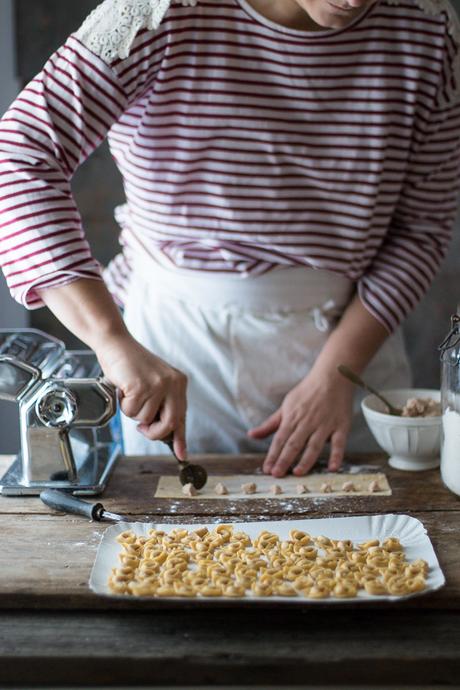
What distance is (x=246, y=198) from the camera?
1492 mm

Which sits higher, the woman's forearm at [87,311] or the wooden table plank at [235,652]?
the woman's forearm at [87,311]

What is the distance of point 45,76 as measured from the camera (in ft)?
4.47

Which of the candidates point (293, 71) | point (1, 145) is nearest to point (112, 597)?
point (1, 145)

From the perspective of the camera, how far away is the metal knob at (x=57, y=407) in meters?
1.26

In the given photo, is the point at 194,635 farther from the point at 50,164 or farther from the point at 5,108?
the point at 5,108

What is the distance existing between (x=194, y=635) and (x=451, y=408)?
1.68ft

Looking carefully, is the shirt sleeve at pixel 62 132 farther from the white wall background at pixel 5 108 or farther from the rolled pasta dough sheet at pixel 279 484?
the white wall background at pixel 5 108

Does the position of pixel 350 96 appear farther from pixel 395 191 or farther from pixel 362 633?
pixel 362 633

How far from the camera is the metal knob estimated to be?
49.8 inches

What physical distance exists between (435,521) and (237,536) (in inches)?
10.6

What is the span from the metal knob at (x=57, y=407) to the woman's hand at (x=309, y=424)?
12.4 inches

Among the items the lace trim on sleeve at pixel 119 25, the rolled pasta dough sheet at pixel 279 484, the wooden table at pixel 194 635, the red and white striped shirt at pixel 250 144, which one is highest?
the lace trim on sleeve at pixel 119 25

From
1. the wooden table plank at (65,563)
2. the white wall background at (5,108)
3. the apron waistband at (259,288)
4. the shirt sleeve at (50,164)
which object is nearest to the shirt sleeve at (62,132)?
the shirt sleeve at (50,164)

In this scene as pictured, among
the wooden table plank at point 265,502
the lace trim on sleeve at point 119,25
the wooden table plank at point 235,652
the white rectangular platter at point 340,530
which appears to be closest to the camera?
the wooden table plank at point 235,652
